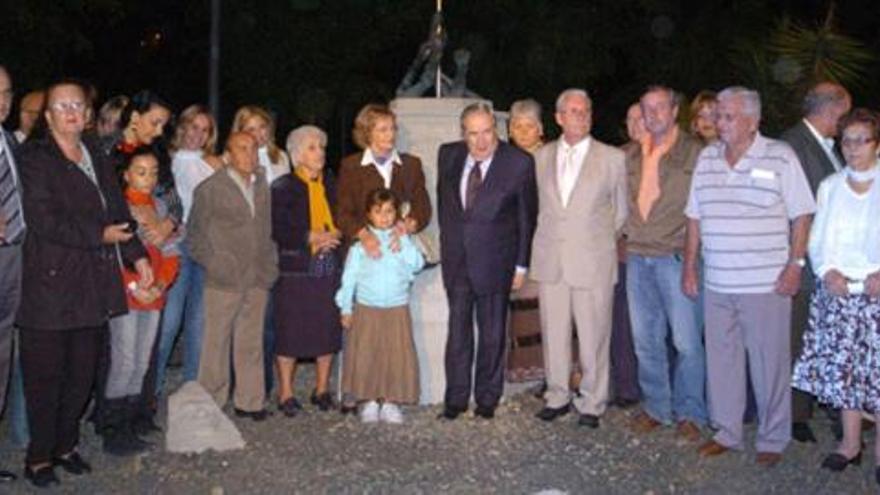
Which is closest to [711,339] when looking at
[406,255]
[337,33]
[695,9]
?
[406,255]

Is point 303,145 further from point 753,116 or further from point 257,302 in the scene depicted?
point 753,116

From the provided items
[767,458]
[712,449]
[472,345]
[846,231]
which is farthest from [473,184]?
[767,458]

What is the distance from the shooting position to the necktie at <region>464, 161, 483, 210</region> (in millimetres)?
7652

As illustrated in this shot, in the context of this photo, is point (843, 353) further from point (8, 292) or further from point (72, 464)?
point (8, 292)

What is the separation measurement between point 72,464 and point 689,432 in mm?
3561

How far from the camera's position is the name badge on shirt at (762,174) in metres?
6.64

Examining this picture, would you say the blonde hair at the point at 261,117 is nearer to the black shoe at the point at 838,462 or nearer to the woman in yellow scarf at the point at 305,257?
the woman in yellow scarf at the point at 305,257

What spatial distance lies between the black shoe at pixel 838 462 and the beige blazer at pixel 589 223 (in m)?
1.66

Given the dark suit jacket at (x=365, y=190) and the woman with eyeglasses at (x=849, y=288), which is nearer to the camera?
the woman with eyeglasses at (x=849, y=288)

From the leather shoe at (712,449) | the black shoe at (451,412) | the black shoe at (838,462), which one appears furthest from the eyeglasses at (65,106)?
the black shoe at (838,462)

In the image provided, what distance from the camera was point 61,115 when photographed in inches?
249

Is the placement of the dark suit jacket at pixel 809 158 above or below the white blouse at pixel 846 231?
above

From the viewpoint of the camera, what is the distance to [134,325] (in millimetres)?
6945

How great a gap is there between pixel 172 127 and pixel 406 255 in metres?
1.83
